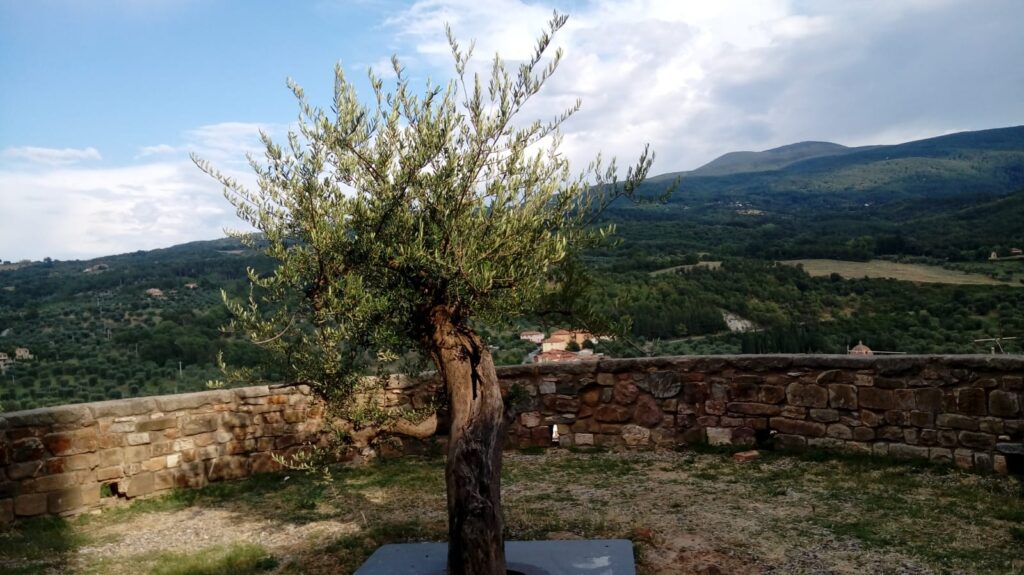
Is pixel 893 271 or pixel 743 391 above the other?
pixel 893 271

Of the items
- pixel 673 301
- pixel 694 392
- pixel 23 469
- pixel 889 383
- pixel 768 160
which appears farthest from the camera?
pixel 768 160

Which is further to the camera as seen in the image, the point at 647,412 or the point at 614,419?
the point at 614,419

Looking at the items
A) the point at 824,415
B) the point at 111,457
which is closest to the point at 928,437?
the point at 824,415

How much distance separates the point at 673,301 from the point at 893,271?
1051 cm

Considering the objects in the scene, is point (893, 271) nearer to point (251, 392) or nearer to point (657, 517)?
point (657, 517)

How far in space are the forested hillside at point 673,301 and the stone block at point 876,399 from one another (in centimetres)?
260

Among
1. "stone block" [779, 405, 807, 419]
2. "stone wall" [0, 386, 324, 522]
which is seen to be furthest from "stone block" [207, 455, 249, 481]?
"stone block" [779, 405, 807, 419]

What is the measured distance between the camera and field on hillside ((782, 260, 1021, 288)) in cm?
2017

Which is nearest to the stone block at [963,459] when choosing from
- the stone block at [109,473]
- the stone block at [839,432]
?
the stone block at [839,432]

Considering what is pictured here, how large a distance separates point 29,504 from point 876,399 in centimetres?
866

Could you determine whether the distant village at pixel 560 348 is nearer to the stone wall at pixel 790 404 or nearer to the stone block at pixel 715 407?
the stone wall at pixel 790 404

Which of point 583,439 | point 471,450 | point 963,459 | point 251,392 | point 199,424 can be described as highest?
point 471,450

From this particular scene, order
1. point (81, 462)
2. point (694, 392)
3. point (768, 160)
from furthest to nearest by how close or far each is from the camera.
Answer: point (768, 160), point (694, 392), point (81, 462)

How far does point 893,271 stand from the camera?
23.2 m
